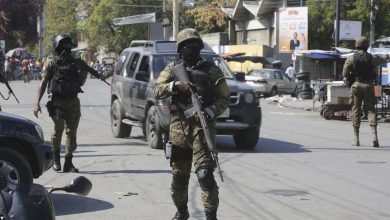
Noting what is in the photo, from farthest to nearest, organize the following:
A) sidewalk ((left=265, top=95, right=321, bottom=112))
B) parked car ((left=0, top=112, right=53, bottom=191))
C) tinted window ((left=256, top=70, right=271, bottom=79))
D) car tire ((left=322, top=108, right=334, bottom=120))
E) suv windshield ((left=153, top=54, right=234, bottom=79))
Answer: tinted window ((left=256, top=70, right=271, bottom=79)) < sidewalk ((left=265, top=95, right=321, bottom=112)) < car tire ((left=322, top=108, right=334, bottom=120)) < suv windshield ((left=153, top=54, right=234, bottom=79)) < parked car ((left=0, top=112, right=53, bottom=191))

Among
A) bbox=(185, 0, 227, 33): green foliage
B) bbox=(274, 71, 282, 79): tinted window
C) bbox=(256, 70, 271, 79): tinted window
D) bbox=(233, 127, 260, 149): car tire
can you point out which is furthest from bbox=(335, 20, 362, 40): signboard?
bbox=(233, 127, 260, 149): car tire

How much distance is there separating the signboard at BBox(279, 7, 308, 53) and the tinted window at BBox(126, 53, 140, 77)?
25784 millimetres

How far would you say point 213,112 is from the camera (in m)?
6.09

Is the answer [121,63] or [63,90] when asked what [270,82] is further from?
[63,90]

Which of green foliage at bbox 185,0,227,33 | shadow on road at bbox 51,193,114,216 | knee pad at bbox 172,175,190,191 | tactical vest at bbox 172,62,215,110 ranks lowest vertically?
shadow on road at bbox 51,193,114,216

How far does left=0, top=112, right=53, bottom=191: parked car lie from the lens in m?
6.73

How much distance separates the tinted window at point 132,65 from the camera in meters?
13.9

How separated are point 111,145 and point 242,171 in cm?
390

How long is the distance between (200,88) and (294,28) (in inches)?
1321

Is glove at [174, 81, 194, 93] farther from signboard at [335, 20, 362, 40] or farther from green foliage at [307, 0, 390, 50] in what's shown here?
green foliage at [307, 0, 390, 50]

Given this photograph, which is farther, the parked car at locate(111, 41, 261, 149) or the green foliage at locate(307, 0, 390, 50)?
the green foliage at locate(307, 0, 390, 50)

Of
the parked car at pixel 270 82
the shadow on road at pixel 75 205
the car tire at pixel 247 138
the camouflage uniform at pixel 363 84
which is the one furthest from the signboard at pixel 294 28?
the shadow on road at pixel 75 205

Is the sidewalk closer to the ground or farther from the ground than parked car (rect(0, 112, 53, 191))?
closer to the ground

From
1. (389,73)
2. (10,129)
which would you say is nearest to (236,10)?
(389,73)
